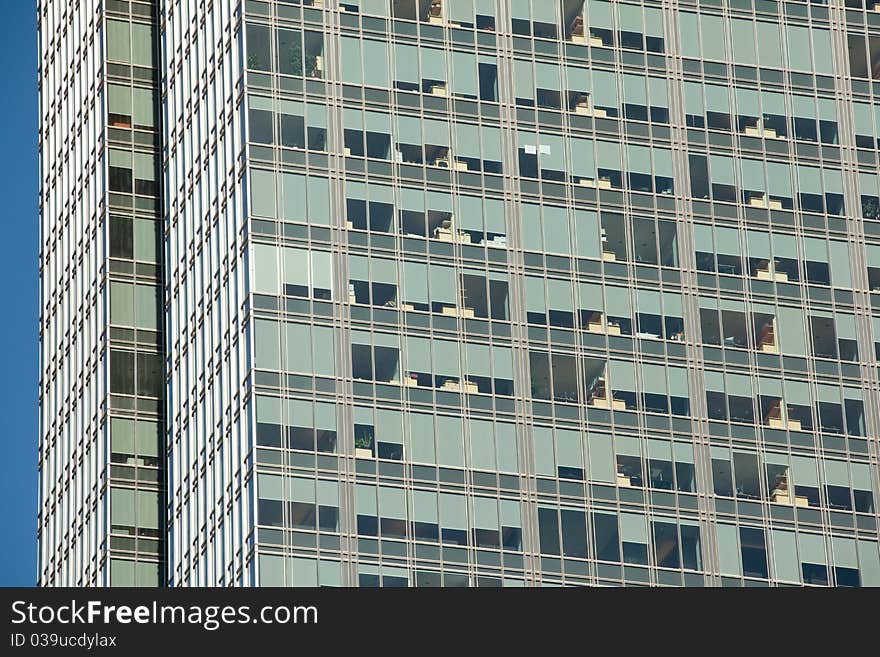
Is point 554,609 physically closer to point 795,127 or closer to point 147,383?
point 795,127

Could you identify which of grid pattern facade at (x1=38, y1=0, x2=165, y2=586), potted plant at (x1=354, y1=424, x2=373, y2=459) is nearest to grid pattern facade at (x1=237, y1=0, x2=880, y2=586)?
potted plant at (x1=354, y1=424, x2=373, y2=459)

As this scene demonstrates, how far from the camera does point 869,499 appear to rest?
148125 millimetres

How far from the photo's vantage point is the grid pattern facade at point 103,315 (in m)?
167

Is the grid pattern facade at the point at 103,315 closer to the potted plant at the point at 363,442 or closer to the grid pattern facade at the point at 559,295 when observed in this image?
the potted plant at the point at 363,442

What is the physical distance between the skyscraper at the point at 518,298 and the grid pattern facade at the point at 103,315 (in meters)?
2.64

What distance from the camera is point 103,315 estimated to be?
173 meters

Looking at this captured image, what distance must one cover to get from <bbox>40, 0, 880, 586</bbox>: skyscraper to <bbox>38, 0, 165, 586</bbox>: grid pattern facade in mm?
2644

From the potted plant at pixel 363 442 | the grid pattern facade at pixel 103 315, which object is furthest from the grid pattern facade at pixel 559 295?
the grid pattern facade at pixel 103 315

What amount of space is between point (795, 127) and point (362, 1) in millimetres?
25221

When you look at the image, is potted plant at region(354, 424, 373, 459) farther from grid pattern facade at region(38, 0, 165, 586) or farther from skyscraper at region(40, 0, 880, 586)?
grid pattern facade at region(38, 0, 165, 586)

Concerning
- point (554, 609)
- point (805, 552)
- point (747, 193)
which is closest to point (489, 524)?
point (805, 552)

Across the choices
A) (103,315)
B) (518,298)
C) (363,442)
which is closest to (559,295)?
(518,298)

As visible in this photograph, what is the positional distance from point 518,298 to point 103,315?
3473 cm

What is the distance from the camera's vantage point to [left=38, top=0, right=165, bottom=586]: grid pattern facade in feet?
547
